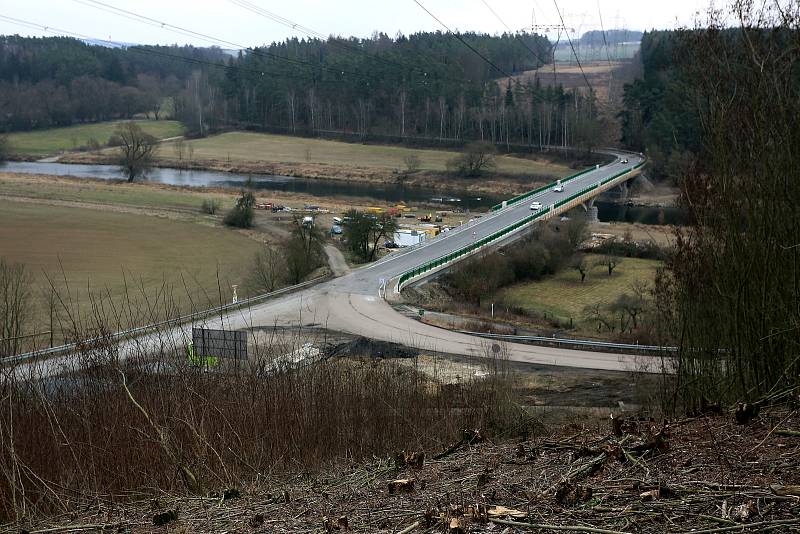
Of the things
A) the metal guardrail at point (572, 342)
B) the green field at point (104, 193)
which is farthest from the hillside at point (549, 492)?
the green field at point (104, 193)

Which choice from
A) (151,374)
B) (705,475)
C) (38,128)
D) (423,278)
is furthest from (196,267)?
(38,128)

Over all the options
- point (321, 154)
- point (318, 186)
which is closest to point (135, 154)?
point (318, 186)

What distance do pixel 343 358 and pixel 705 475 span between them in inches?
591

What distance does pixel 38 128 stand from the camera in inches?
4953

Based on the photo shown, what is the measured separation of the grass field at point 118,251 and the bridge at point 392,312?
4707 mm

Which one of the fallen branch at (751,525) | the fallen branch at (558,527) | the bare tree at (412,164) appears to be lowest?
the fallen branch at (558,527)

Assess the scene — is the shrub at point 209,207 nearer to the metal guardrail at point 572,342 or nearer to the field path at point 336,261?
the field path at point 336,261

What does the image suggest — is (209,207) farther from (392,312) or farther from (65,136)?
(65,136)

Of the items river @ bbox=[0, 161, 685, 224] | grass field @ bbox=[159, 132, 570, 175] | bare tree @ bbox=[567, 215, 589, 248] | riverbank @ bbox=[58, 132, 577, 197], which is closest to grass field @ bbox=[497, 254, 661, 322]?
bare tree @ bbox=[567, 215, 589, 248]

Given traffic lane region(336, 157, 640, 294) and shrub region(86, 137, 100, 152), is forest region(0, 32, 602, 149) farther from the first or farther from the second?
traffic lane region(336, 157, 640, 294)

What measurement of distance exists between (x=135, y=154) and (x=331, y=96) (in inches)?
1687

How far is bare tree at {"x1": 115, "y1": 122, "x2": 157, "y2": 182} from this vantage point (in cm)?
9506

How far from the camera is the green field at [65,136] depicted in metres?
114

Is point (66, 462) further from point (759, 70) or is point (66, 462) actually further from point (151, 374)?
point (759, 70)
